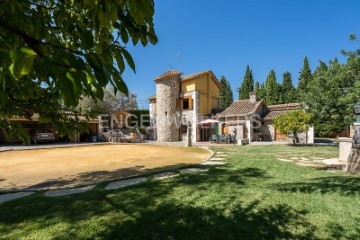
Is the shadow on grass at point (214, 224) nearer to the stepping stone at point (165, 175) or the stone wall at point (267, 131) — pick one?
the stepping stone at point (165, 175)

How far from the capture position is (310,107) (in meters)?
18.1

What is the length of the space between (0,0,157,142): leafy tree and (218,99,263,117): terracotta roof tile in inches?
922

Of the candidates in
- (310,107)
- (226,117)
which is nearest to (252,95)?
(226,117)

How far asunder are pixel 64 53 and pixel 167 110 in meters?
26.3

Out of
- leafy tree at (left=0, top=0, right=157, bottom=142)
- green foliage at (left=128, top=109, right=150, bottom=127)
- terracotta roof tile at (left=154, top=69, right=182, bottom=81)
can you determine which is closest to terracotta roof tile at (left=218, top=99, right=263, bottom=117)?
terracotta roof tile at (left=154, top=69, right=182, bottom=81)

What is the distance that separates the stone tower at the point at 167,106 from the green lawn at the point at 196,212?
70.8 ft

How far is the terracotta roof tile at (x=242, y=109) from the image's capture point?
81.2 feet

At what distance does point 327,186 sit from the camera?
17.4 feet

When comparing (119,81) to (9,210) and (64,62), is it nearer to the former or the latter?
(64,62)

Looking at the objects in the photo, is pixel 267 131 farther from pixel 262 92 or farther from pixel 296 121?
pixel 262 92

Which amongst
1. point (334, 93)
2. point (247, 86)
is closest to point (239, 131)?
point (334, 93)

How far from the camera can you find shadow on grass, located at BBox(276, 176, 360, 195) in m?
4.93

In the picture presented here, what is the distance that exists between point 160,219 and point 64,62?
3131 millimetres

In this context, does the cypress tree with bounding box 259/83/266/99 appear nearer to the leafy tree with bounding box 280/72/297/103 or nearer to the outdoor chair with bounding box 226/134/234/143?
the leafy tree with bounding box 280/72/297/103
